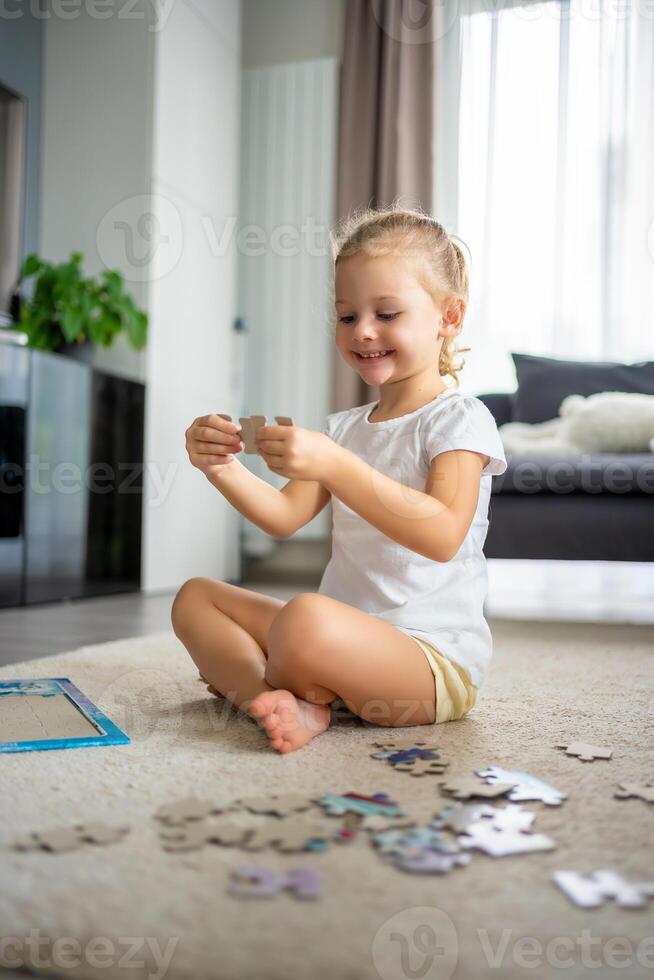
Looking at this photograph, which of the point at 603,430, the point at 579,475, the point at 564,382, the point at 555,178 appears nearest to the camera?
the point at 579,475

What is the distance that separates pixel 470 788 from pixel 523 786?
0.06m

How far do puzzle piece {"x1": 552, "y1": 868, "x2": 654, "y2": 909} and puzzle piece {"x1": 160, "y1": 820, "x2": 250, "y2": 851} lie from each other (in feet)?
0.88

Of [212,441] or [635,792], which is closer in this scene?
[635,792]

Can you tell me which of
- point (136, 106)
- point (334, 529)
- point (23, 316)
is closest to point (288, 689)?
point (334, 529)

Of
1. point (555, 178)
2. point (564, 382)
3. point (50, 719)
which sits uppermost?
point (555, 178)

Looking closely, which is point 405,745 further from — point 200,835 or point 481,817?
point 200,835

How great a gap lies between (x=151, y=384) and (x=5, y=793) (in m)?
2.79

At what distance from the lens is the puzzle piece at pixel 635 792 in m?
0.91

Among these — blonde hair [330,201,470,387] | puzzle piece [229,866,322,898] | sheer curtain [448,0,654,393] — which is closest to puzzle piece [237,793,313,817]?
puzzle piece [229,866,322,898]

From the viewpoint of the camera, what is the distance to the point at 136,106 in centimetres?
358

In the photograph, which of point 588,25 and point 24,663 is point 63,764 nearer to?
point 24,663

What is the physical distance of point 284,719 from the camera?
108cm

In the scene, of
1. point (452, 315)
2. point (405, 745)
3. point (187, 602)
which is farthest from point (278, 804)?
point (452, 315)

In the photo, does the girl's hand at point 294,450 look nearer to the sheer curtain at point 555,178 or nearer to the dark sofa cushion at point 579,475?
the dark sofa cushion at point 579,475
